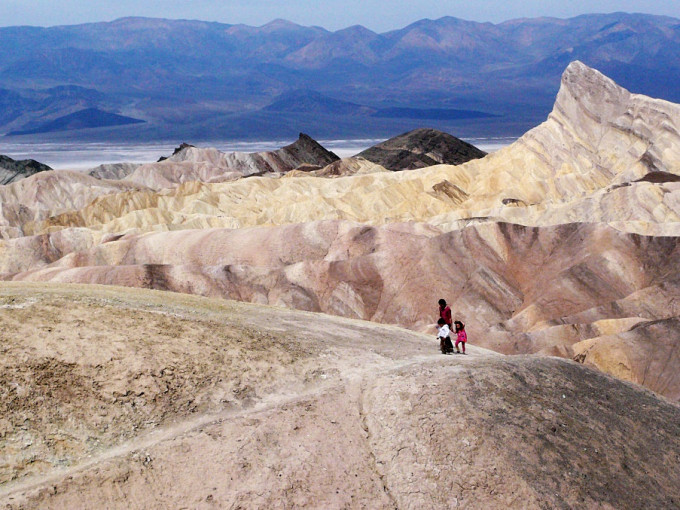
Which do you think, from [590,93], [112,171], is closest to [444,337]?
[590,93]

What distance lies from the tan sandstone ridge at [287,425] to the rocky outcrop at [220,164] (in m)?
115

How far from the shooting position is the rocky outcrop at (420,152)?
134875 millimetres

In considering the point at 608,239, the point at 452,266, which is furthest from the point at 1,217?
the point at 608,239

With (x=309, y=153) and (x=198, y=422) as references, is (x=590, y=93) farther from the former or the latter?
(x=198, y=422)

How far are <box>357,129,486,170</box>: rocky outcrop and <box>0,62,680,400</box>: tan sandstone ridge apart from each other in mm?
37194

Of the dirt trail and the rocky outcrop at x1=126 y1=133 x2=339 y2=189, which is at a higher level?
the dirt trail

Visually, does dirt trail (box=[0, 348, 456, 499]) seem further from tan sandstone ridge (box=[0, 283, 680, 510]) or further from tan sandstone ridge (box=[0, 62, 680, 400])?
tan sandstone ridge (box=[0, 62, 680, 400])

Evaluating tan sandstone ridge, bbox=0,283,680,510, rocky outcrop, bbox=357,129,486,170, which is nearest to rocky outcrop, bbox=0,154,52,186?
rocky outcrop, bbox=357,129,486,170

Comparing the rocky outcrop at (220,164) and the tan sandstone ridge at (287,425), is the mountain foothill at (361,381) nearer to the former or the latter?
the tan sandstone ridge at (287,425)

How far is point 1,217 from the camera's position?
9912cm

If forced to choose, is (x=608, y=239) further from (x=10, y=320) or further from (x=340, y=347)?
(x=10, y=320)

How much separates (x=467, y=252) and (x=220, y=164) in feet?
344

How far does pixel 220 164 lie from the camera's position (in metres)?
151

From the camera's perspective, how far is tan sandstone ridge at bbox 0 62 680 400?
42938 millimetres
